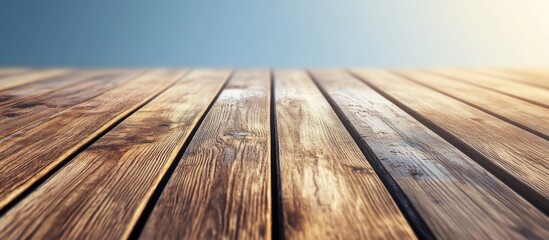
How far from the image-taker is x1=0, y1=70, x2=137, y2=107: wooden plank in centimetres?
159

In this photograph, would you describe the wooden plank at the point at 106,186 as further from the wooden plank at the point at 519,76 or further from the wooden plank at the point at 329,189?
the wooden plank at the point at 519,76

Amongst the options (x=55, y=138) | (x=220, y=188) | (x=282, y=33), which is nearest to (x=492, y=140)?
(x=220, y=188)

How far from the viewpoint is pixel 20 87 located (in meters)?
1.83

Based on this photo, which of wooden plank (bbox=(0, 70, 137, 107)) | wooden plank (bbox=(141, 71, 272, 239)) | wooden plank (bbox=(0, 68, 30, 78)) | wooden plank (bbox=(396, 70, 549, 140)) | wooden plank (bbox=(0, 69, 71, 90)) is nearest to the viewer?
wooden plank (bbox=(141, 71, 272, 239))

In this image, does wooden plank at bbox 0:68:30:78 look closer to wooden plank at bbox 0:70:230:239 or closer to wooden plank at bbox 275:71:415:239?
wooden plank at bbox 0:70:230:239

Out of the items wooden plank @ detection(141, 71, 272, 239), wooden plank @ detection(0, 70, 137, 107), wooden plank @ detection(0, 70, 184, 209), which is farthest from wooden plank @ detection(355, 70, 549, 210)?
wooden plank @ detection(0, 70, 137, 107)

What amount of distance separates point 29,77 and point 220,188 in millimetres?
1702

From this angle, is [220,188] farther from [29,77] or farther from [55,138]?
[29,77]

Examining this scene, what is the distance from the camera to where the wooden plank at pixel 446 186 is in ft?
2.01

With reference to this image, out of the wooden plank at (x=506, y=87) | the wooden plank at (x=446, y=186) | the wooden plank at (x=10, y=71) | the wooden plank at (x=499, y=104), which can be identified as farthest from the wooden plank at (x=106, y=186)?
the wooden plank at (x=10, y=71)

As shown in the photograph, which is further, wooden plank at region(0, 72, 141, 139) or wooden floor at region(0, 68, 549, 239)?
wooden plank at region(0, 72, 141, 139)

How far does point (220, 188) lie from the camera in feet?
2.42

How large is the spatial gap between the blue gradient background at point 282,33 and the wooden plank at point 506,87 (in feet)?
15.3

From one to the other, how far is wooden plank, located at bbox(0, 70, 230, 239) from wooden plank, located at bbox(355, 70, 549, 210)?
0.52 m
